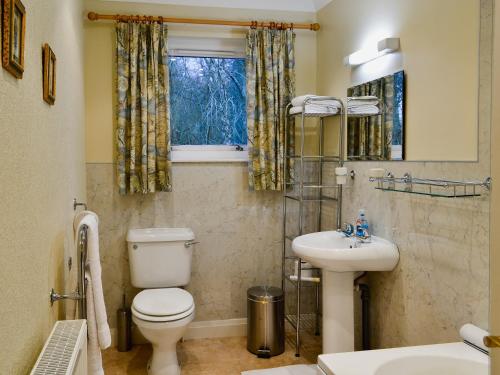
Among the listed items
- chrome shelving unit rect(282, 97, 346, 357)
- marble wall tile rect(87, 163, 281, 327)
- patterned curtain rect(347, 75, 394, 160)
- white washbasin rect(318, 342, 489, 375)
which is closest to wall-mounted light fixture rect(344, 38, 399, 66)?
patterned curtain rect(347, 75, 394, 160)

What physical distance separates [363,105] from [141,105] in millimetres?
1500

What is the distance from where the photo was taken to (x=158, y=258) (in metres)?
3.14

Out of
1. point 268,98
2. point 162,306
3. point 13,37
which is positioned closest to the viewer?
point 13,37

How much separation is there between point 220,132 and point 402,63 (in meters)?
1.57

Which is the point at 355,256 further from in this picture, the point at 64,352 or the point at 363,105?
the point at 64,352

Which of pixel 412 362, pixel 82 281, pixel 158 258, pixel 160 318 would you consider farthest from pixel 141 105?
pixel 412 362

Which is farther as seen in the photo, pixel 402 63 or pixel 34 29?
pixel 402 63

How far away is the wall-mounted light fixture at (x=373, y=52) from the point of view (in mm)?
2475

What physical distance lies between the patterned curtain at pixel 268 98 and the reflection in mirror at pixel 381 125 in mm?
568

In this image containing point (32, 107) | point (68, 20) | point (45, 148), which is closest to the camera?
point (32, 107)

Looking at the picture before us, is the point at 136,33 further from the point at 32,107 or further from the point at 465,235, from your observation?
the point at 465,235

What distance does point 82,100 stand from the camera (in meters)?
3.04

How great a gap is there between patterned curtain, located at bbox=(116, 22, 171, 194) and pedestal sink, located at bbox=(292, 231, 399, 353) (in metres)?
1.22

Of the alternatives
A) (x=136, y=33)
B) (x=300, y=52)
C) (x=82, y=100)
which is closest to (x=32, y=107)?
(x=82, y=100)
